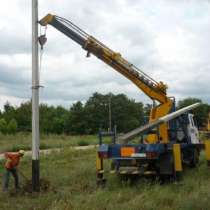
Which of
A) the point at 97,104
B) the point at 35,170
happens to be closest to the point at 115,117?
the point at 97,104

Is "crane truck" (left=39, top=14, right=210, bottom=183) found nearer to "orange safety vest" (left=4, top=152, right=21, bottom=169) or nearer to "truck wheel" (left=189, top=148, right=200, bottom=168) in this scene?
"truck wheel" (left=189, top=148, right=200, bottom=168)

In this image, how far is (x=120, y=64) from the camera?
672 inches

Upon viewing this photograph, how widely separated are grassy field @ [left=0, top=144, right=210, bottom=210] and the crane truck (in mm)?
565

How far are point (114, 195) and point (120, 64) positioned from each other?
20.5 feet

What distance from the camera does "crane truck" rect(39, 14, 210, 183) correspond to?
14.6m

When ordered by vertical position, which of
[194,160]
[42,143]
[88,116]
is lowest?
[194,160]

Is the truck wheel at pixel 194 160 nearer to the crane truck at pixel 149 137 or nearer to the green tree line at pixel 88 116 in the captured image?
the crane truck at pixel 149 137

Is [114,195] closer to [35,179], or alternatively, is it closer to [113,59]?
[35,179]

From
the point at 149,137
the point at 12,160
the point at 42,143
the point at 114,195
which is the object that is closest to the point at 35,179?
the point at 12,160

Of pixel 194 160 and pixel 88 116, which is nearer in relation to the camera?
pixel 194 160

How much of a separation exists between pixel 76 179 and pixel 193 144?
4.77m

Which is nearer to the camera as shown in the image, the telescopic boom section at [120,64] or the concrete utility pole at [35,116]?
the concrete utility pole at [35,116]

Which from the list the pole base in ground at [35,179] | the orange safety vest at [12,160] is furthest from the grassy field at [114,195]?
the orange safety vest at [12,160]

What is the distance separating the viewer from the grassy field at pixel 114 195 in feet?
33.9
